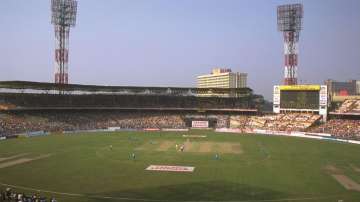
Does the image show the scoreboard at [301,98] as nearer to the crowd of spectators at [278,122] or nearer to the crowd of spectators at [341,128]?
the crowd of spectators at [278,122]

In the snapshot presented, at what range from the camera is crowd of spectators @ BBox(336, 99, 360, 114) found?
91.0 metres

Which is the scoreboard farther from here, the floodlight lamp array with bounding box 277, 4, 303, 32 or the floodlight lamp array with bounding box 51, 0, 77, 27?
the floodlight lamp array with bounding box 51, 0, 77, 27

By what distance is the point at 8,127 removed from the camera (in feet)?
260

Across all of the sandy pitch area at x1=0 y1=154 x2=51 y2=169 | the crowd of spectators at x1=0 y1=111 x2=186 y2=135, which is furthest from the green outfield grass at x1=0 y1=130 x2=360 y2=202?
the crowd of spectators at x1=0 y1=111 x2=186 y2=135

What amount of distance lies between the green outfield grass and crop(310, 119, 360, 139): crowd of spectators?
1260cm

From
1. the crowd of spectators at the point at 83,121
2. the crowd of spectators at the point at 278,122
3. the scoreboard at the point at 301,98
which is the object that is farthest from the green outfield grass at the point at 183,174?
the scoreboard at the point at 301,98

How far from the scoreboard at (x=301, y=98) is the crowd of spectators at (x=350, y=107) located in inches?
188

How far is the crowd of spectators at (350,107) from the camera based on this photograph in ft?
299

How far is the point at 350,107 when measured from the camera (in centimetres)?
9331

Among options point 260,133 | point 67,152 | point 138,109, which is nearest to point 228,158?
point 67,152

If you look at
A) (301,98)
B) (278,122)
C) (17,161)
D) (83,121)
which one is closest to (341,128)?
(301,98)

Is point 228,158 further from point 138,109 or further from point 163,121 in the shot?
point 138,109

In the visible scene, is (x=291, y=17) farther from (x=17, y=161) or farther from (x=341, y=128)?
(x=17, y=161)

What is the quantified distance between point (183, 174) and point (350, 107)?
6660 cm
